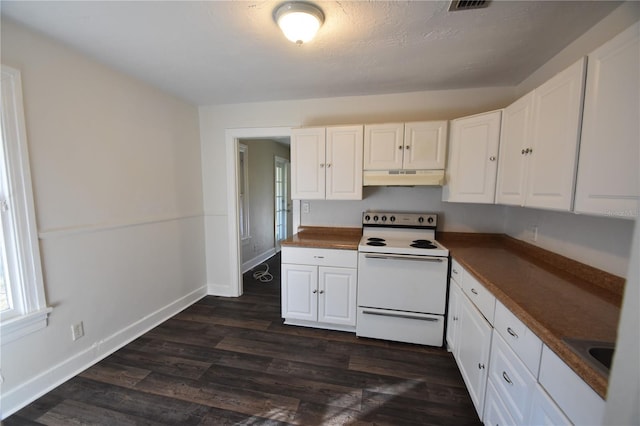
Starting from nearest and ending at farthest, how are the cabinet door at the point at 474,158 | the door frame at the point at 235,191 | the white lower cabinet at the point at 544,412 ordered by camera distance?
the white lower cabinet at the point at 544,412
the cabinet door at the point at 474,158
the door frame at the point at 235,191

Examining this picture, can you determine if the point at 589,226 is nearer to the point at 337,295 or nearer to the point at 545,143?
the point at 545,143

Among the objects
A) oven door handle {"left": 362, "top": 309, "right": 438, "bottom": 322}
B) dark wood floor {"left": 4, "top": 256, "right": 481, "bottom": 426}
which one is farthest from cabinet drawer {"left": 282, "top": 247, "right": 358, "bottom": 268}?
dark wood floor {"left": 4, "top": 256, "right": 481, "bottom": 426}

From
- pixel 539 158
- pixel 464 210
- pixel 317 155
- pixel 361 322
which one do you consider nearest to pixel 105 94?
pixel 317 155

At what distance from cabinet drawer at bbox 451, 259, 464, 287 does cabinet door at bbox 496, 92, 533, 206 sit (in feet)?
2.00

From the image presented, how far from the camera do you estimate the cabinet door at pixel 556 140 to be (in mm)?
1265

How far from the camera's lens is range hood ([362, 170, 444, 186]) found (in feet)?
7.74

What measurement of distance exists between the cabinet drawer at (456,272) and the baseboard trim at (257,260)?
3110mm

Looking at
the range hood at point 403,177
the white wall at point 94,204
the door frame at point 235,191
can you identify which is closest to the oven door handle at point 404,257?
the range hood at point 403,177

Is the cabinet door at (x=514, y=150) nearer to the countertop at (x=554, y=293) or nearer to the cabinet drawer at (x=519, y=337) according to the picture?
the countertop at (x=554, y=293)

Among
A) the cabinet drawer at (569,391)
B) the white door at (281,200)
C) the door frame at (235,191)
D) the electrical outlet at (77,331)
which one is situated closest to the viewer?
the cabinet drawer at (569,391)

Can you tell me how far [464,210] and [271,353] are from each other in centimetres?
236

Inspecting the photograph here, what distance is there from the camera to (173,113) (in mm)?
2740

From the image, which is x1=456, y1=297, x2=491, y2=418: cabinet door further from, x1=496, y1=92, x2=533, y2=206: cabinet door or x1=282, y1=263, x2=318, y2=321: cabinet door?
x1=282, y1=263, x2=318, y2=321: cabinet door

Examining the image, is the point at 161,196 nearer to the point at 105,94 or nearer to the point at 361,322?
the point at 105,94
